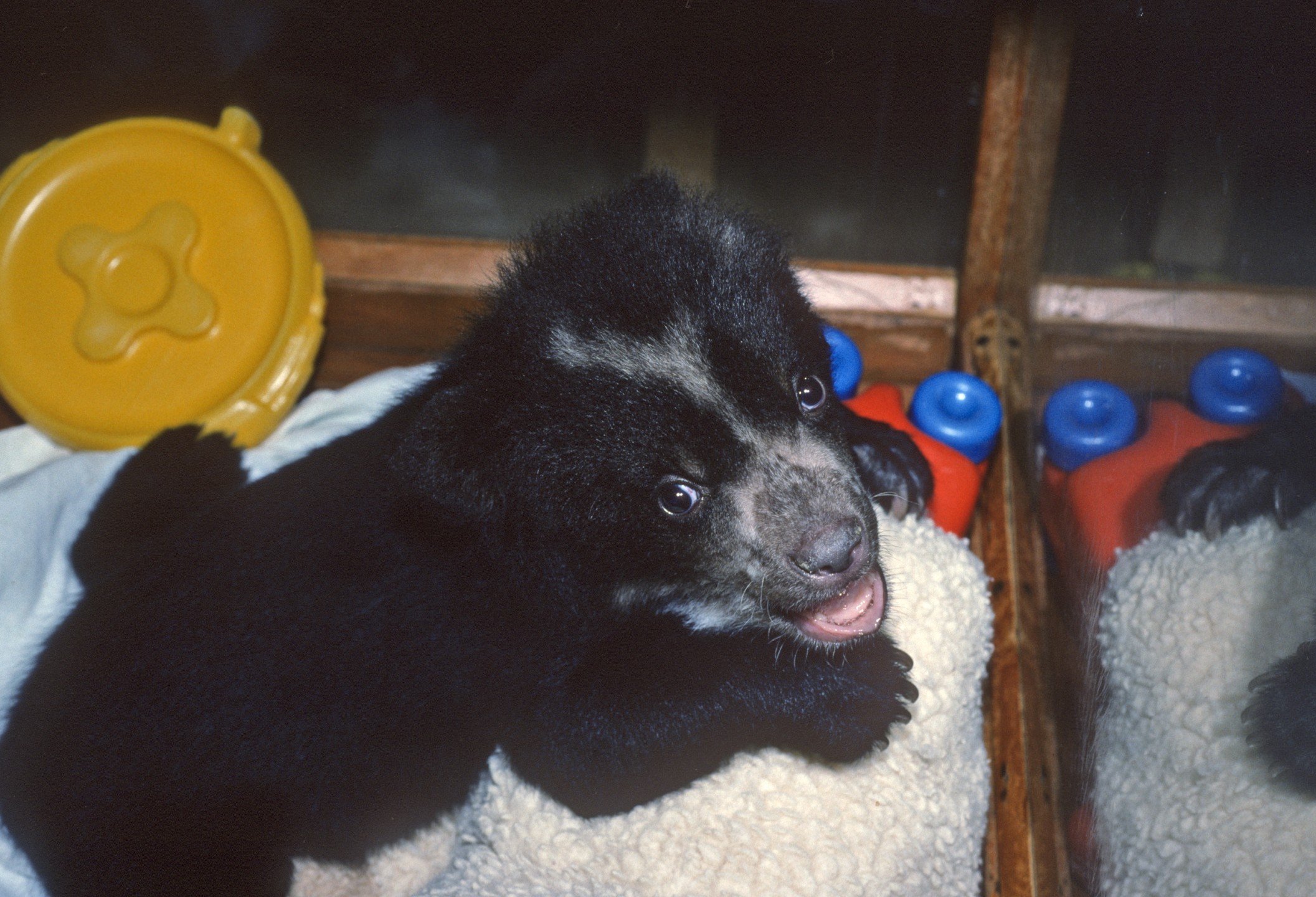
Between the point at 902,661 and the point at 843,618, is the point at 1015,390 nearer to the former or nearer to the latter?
the point at 902,661

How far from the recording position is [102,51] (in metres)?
2.73

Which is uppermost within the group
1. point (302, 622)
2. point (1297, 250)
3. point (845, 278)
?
point (1297, 250)

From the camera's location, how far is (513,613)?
5.97 ft

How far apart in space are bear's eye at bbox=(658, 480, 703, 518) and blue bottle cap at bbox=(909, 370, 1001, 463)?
114 cm

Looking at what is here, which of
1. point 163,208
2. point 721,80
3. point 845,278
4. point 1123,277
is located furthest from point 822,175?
point 163,208

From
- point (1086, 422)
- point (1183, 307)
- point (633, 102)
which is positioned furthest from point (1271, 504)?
point (633, 102)

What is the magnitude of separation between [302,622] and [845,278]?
200cm

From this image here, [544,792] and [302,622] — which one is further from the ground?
[302,622]

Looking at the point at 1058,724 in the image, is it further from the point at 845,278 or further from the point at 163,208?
the point at 163,208

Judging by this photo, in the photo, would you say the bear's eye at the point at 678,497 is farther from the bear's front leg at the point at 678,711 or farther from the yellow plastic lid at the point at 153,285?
the yellow plastic lid at the point at 153,285

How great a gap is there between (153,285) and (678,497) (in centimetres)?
201

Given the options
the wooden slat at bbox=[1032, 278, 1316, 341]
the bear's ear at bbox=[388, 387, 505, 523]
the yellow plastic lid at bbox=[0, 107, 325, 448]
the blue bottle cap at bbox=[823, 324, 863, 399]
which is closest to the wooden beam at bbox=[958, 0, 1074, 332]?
the wooden slat at bbox=[1032, 278, 1316, 341]

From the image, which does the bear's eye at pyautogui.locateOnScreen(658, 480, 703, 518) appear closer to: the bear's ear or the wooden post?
the bear's ear

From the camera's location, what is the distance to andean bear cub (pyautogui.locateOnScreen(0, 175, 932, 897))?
64.7 inches
